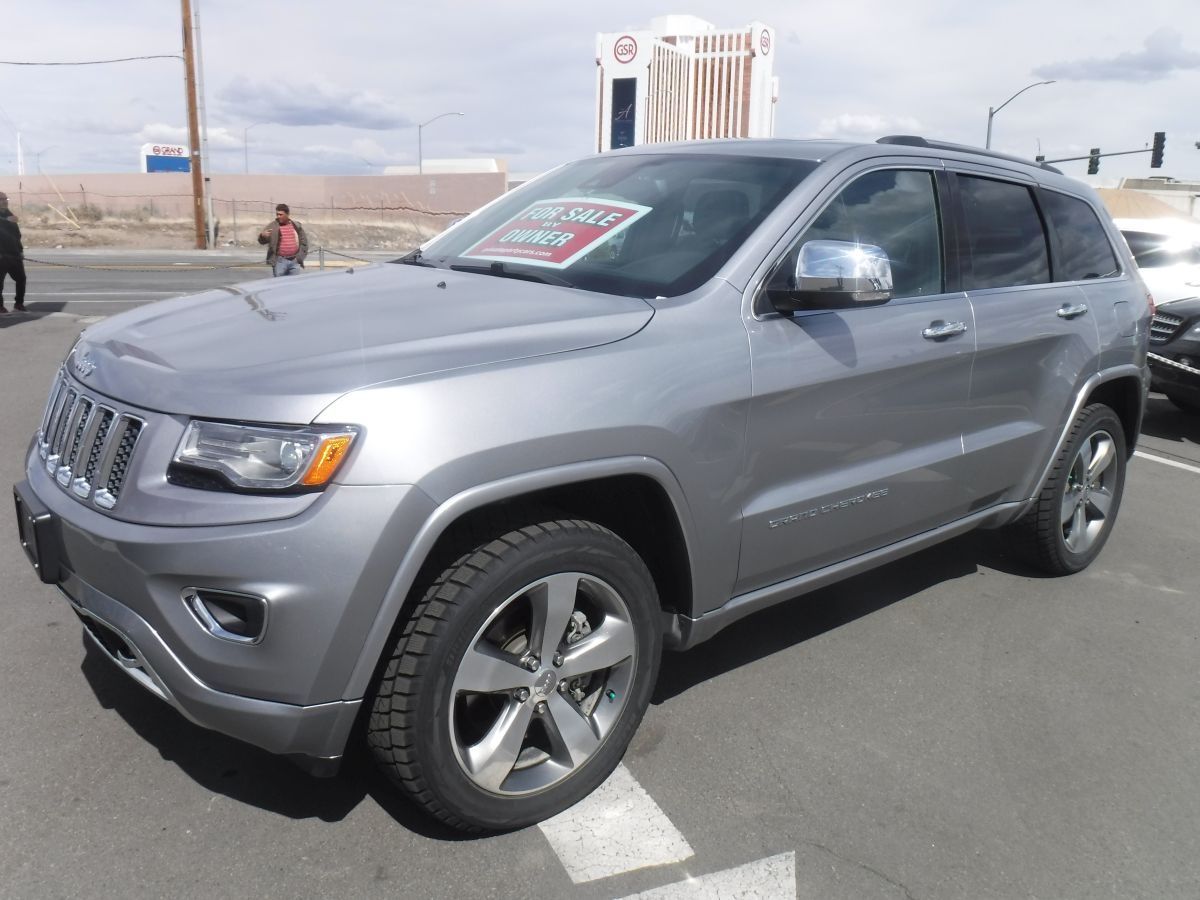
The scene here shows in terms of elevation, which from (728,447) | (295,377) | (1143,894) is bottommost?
(1143,894)

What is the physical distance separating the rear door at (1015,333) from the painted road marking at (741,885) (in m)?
1.80

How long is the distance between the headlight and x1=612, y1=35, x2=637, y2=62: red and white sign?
105 m

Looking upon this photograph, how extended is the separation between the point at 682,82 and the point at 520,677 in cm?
12039

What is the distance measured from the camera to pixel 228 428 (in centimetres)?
227

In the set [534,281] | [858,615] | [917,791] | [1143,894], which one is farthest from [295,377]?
[858,615]

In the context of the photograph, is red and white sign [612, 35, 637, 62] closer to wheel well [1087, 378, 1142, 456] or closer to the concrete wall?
the concrete wall

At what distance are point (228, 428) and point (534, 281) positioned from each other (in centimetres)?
120

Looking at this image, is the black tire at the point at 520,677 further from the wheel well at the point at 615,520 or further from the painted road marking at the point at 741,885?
the painted road marking at the point at 741,885

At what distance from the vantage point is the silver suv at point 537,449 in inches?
88.9

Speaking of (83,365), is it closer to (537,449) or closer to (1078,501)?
(537,449)

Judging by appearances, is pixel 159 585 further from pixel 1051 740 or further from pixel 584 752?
pixel 1051 740

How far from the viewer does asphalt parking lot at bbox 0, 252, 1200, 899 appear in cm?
257

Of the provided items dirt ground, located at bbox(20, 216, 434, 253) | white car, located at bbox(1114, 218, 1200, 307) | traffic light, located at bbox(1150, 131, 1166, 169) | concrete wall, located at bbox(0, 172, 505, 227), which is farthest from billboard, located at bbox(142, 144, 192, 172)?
white car, located at bbox(1114, 218, 1200, 307)

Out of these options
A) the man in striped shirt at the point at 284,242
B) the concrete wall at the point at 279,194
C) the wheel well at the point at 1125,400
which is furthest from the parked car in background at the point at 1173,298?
the concrete wall at the point at 279,194
